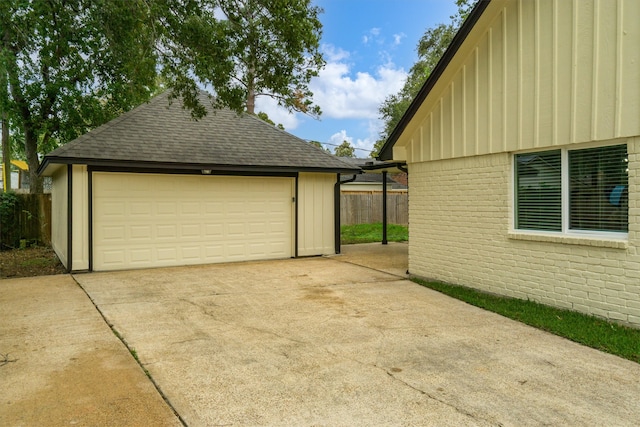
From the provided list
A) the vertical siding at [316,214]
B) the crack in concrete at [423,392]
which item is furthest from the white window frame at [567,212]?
the vertical siding at [316,214]

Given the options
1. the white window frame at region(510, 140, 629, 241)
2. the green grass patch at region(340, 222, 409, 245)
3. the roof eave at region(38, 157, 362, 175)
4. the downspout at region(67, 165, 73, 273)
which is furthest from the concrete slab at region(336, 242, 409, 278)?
the downspout at region(67, 165, 73, 273)

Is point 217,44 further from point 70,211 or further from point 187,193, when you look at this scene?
point 70,211

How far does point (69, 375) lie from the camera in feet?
13.1

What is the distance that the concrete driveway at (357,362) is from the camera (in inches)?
130

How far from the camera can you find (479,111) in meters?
7.22

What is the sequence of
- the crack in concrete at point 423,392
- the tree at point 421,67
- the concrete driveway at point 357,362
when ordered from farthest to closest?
the tree at point 421,67
the concrete driveway at point 357,362
the crack in concrete at point 423,392

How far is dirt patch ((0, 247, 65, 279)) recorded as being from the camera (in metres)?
9.81

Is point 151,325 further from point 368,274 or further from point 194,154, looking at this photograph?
point 194,154

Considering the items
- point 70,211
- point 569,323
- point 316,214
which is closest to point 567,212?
point 569,323

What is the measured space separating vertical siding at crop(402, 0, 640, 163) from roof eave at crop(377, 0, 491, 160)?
12 cm

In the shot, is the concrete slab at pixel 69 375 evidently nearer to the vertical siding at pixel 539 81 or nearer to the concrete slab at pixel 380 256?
the vertical siding at pixel 539 81

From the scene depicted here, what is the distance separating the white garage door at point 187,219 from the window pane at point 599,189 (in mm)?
7213

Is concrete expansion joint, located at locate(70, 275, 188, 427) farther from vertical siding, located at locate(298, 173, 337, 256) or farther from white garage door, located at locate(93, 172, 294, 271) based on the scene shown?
vertical siding, located at locate(298, 173, 337, 256)

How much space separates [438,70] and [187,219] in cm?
652
